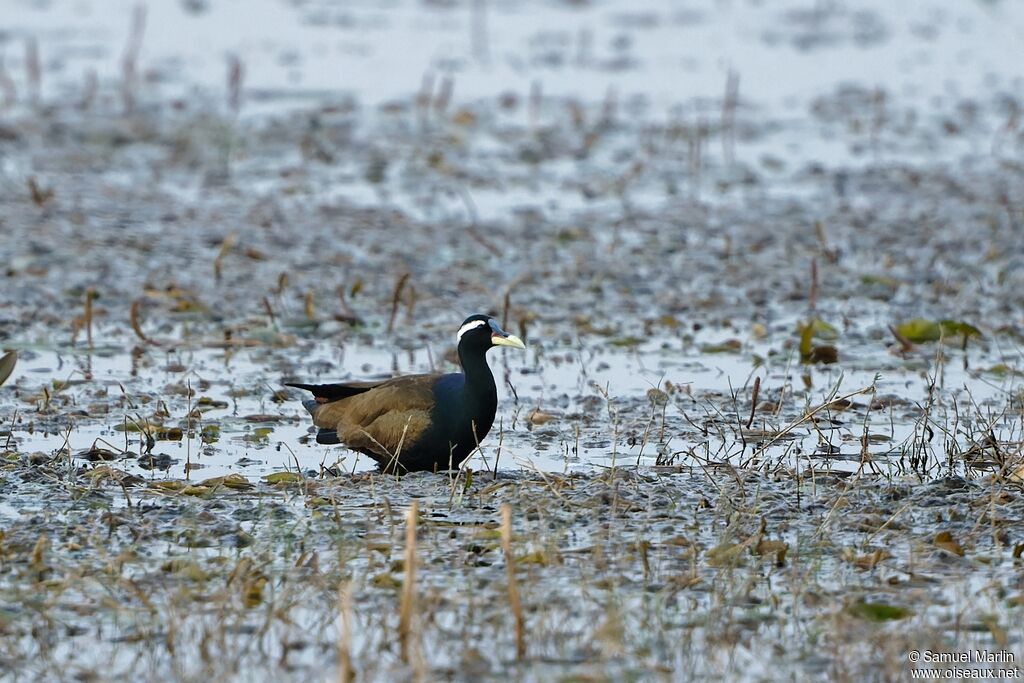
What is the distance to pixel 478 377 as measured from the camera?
26.6 feet

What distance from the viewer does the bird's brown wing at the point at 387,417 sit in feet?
26.4

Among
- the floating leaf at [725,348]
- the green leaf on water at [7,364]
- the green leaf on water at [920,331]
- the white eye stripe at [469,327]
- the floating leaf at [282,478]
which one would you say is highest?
the white eye stripe at [469,327]

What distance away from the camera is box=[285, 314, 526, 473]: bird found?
8016mm

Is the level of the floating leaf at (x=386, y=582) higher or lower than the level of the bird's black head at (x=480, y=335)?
lower

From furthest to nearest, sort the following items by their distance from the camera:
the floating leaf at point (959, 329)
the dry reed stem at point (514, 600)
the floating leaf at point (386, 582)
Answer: the floating leaf at point (959, 329) < the floating leaf at point (386, 582) < the dry reed stem at point (514, 600)

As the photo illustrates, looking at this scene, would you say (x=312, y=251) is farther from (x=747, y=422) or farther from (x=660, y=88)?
(x=660, y=88)

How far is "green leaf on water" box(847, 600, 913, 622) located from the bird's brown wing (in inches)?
102

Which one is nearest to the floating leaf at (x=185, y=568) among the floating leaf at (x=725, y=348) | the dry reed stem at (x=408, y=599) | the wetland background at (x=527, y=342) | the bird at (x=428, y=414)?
the wetland background at (x=527, y=342)

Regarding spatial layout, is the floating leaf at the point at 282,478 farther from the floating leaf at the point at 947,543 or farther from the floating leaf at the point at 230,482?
the floating leaf at the point at 947,543

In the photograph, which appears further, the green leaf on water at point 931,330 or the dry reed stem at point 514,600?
the green leaf on water at point 931,330

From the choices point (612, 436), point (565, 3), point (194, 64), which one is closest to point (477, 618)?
point (612, 436)

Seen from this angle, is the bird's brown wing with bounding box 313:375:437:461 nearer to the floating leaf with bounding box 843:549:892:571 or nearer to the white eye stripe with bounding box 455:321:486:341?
the white eye stripe with bounding box 455:321:486:341

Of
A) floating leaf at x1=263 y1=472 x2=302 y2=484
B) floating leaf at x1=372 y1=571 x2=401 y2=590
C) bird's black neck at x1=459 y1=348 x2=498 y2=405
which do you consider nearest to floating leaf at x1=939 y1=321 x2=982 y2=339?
bird's black neck at x1=459 y1=348 x2=498 y2=405

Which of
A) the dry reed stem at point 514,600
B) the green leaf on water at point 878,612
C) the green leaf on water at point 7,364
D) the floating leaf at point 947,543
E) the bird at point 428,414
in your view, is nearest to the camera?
the dry reed stem at point 514,600
